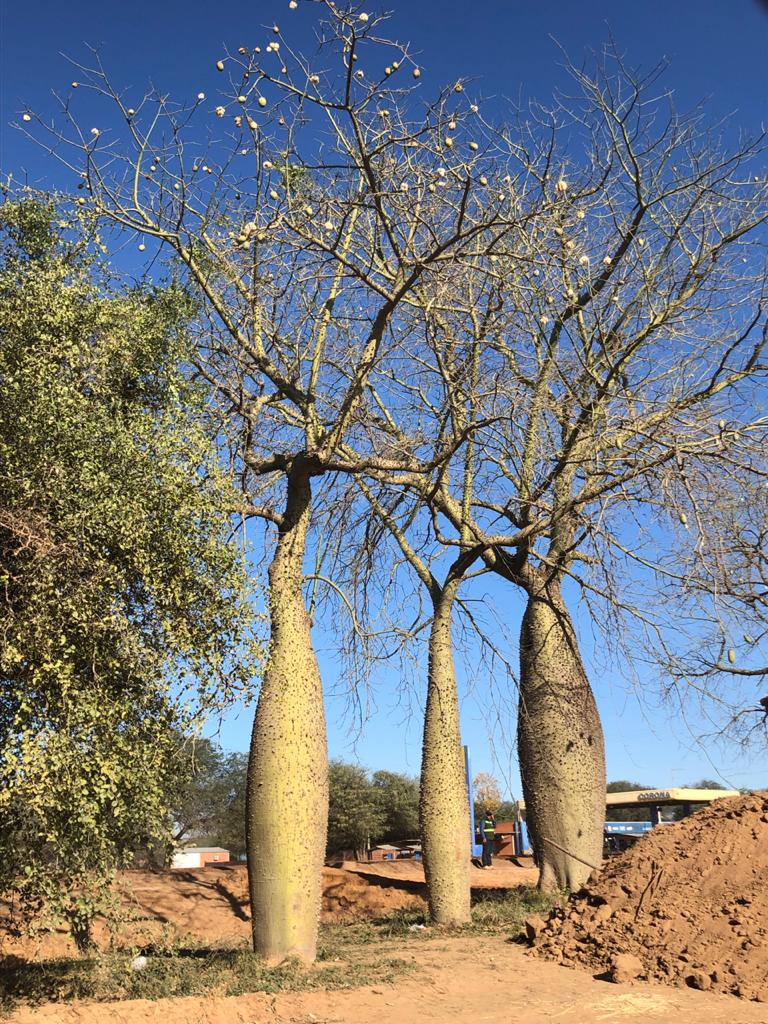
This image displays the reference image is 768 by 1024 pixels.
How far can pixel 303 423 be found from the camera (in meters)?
7.97

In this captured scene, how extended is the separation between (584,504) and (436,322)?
234cm

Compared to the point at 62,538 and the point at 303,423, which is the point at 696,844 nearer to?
the point at 303,423

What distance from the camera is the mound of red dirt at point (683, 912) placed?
20.8 feet

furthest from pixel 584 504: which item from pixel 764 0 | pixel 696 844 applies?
pixel 764 0

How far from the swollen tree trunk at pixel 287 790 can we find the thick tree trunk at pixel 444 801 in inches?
86.7

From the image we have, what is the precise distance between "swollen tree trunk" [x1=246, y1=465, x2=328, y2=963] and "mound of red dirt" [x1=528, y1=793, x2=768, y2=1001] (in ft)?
6.42

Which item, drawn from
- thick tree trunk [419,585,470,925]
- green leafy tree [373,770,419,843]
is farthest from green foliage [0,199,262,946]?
green leafy tree [373,770,419,843]

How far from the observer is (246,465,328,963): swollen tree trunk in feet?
21.6

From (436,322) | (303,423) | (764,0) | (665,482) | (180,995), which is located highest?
(436,322)

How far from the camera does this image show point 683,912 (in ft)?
22.9

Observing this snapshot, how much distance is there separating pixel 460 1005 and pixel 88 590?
11.3 ft

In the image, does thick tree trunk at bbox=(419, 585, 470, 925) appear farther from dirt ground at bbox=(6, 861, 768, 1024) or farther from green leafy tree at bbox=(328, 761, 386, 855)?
green leafy tree at bbox=(328, 761, 386, 855)

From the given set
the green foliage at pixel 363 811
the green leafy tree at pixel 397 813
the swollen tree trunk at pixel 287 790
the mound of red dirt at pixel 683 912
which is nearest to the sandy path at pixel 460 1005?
the mound of red dirt at pixel 683 912

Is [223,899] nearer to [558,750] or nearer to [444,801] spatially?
[444,801]
